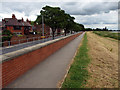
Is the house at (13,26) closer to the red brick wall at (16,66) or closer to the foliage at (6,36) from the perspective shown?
the foliage at (6,36)

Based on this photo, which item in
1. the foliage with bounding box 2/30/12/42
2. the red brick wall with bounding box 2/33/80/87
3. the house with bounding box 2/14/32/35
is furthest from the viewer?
the house with bounding box 2/14/32/35

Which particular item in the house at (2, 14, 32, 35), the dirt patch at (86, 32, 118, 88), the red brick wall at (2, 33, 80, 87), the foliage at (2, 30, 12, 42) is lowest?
the dirt patch at (86, 32, 118, 88)

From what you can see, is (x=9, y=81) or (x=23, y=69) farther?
(x=23, y=69)

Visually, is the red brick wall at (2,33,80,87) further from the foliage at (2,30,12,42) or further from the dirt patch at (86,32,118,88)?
the foliage at (2,30,12,42)

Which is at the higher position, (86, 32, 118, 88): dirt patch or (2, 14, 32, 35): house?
(2, 14, 32, 35): house

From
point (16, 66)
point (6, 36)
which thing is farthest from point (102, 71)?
point (6, 36)

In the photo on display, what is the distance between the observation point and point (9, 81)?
4.07 metres

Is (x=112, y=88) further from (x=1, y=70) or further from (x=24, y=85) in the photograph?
(x=1, y=70)

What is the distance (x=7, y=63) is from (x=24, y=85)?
126 centimetres

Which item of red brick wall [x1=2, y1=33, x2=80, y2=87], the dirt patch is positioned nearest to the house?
the dirt patch

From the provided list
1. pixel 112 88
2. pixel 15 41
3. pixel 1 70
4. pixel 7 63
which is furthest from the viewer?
pixel 15 41

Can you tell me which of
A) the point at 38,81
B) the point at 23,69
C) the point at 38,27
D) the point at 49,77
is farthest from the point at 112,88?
the point at 38,27

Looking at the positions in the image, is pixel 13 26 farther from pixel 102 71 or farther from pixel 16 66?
pixel 102 71

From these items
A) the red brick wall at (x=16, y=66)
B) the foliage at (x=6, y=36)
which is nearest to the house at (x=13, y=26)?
the foliage at (x=6, y=36)
